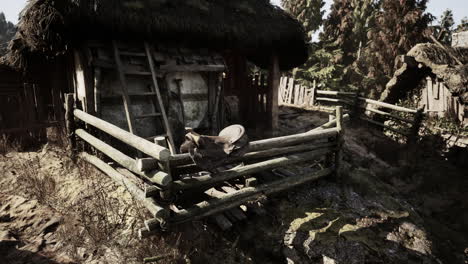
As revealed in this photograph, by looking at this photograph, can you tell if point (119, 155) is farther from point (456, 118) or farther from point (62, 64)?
point (456, 118)

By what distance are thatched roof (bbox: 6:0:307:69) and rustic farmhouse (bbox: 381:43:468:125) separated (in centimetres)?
338

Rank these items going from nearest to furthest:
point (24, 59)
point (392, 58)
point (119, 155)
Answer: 1. point (119, 155)
2. point (24, 59)
3. point (392, 58)

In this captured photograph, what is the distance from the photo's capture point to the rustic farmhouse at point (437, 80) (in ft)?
21.9

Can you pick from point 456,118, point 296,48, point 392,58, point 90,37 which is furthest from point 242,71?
point 392,58

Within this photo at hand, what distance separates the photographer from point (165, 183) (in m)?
2.73

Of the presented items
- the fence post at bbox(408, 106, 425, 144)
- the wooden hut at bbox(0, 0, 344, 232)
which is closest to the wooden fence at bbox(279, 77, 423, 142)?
the fence post at bbox(408, 106, 425, 144)

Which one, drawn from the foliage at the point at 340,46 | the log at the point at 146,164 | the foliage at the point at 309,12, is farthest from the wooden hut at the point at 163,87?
the foliage at the point at 309,12

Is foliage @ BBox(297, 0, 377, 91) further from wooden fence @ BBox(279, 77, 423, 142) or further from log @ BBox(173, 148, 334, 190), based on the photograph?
log @ BBox(173, 148, 334, 190)

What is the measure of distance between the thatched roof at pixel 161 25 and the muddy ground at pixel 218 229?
91.1 inches

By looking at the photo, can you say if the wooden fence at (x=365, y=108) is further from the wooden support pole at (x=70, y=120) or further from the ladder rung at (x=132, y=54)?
the wooden support pole at (x=70, y=120)

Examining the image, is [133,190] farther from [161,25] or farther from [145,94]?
[161,25]

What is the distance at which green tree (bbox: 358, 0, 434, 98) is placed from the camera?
1223 centimetres

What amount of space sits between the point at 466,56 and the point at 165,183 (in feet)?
30.3

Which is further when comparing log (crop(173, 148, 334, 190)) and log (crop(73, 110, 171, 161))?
log (crop(173, 148, 334, 190))
